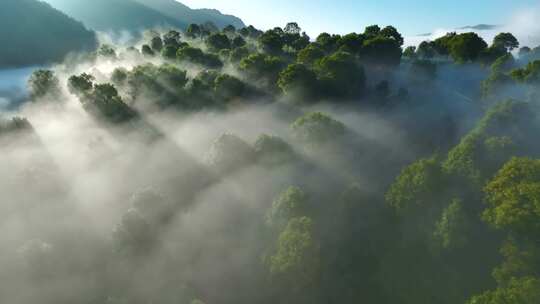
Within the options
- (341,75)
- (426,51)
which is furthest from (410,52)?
(341,75)

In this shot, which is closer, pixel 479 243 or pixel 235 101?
pixel 479 243

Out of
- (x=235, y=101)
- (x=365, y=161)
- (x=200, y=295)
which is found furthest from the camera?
(x=235, y=101)

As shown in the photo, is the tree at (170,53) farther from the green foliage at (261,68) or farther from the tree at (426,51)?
the tree at (426,51)

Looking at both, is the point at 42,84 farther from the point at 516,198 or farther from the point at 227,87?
the point at 516,198

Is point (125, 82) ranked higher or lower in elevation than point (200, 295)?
higher

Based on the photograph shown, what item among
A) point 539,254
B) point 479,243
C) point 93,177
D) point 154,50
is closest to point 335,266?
point 479,243

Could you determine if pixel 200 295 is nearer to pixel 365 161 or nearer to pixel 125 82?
pixel 365 161

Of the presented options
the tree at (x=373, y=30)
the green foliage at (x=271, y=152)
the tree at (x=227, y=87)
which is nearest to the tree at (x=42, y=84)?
the tree at (x=227, y=87)

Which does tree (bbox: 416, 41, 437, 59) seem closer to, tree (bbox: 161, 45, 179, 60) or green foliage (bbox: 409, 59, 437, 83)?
green foliage (bbox: 409, 59, 437, 83)
